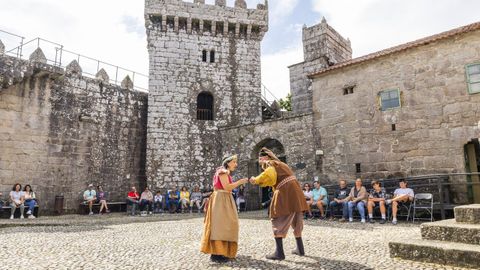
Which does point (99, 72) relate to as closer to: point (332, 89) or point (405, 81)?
point (332, 89)

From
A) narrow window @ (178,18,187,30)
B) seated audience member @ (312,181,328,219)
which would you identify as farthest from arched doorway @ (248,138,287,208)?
narrow window @ (178,18,187,30)

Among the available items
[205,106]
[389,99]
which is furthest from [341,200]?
[205,106]

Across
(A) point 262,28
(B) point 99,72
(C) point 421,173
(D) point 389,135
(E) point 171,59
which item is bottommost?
(C) point 421,173

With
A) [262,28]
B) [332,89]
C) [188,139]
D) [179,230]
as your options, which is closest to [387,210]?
[332,89]

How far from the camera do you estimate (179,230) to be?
802 centimetres

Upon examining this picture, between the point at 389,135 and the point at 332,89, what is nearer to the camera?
the point at 389,135

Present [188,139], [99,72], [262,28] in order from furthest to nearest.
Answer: [262,28] < [188,139] < [99,72]

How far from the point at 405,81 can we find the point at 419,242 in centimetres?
818

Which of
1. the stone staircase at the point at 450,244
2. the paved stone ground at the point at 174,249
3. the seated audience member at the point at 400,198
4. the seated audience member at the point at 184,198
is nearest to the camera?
the stone staircase at the point at 450,244

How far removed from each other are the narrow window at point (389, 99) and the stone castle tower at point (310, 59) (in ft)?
18.1

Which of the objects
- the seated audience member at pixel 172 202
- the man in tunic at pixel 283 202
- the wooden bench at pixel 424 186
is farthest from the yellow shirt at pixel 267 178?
the seated audience member at pixel 172 202

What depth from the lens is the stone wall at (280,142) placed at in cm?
1326

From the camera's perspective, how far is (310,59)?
1820cm

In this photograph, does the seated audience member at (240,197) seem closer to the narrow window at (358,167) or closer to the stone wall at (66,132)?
the stone wall at (66,132)
